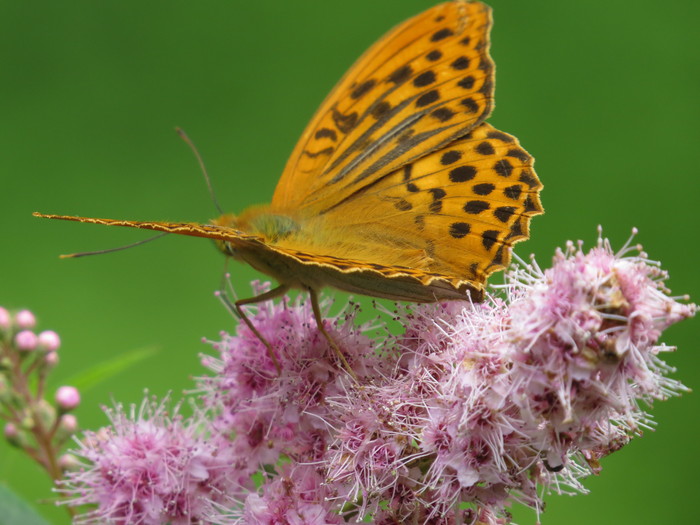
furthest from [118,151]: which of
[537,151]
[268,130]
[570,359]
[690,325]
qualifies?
[570,359]

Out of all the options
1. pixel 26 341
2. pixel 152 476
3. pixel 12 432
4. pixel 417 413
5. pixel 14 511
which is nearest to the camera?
pixel 417 413

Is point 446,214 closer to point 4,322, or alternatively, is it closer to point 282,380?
point 282,380

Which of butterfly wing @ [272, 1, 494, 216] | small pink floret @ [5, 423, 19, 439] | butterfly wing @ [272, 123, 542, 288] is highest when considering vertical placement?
butterfly wing @ [272, 1, 494, 216]

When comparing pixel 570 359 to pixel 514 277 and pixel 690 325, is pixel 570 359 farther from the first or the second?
pixel 690 325

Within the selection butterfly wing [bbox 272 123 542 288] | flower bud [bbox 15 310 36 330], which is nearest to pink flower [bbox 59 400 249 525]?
flower bud [bbox 15 310 36 330]

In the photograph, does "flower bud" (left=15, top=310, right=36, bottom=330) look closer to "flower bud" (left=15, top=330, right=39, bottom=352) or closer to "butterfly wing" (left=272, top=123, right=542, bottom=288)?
"flower bud" (left=15, top=330, right=39, bottom=352)

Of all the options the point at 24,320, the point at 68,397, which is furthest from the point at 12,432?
the point at 24,320

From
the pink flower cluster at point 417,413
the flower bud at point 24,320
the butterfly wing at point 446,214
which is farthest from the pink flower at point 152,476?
the butterfly wing at point 446,214

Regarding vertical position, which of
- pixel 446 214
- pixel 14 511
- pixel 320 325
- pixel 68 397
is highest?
pixel 446 214
